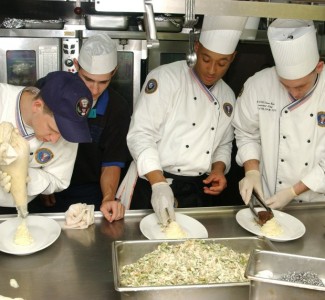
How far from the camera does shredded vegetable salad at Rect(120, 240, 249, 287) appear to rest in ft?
5.07

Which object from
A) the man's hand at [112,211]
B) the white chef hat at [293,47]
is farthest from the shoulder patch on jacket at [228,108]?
the man's hand at [112,211]

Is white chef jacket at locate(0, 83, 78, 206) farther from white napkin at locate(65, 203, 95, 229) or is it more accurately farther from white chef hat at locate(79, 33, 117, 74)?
white chef hat at locate(79, 33, 117, 74)

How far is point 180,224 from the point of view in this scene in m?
2.04

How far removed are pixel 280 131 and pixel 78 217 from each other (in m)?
1.25

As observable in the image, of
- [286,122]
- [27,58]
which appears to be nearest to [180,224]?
[286,122]

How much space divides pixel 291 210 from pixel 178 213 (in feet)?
2.11

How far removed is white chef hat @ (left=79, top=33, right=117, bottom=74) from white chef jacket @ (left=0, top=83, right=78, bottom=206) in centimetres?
54

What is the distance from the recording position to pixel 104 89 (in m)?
2.61

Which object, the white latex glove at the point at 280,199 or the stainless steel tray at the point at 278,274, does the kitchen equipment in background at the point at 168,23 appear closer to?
the white latex glove at the point at 280,199

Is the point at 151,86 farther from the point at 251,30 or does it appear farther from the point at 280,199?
the point at 251,30

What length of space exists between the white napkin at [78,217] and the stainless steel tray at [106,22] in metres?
1.78

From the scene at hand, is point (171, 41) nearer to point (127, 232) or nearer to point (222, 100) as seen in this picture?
point (222, 100)

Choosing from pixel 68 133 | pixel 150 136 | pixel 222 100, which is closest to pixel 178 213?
pixel 150 136

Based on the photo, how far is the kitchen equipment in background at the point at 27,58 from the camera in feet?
10.7
